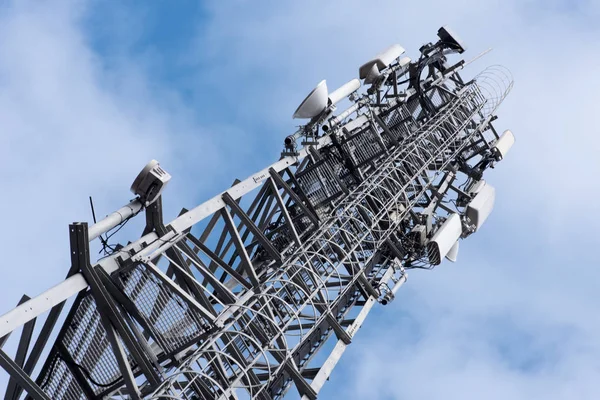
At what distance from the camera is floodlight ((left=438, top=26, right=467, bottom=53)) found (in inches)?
1280

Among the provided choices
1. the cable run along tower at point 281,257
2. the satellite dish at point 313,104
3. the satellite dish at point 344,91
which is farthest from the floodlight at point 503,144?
the satellite dish at point 313,104

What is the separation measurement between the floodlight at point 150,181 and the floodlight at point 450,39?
18.2 metres

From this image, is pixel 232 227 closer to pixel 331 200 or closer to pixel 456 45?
pixel 331 200

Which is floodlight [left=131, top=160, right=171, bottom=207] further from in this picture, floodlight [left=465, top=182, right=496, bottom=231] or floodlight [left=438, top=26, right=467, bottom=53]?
floodlight [left=438, top=26, right=467, bottom=53]

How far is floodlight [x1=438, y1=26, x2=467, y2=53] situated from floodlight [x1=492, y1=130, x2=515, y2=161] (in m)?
3.97

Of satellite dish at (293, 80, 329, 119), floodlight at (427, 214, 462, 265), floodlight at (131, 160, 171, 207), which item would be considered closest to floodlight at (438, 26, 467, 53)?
floodlight at (427, 214, 462, 265)

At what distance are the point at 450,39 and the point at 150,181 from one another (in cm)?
1869

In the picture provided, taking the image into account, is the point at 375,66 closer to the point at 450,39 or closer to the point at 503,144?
the point at 450,39

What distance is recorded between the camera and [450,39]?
32.5 m

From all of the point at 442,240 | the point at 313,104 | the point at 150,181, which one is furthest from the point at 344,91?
the point at 150,181

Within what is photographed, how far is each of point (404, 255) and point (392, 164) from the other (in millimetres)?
3004

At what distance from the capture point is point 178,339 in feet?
56.7

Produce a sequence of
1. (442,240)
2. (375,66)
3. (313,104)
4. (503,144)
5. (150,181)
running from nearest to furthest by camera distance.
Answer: (150,181) → (313,104) → (442,240) → (375,66) → (503,144)

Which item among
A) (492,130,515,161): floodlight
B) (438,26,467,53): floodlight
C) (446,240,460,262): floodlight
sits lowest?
(446,240,460,262): floodlight
